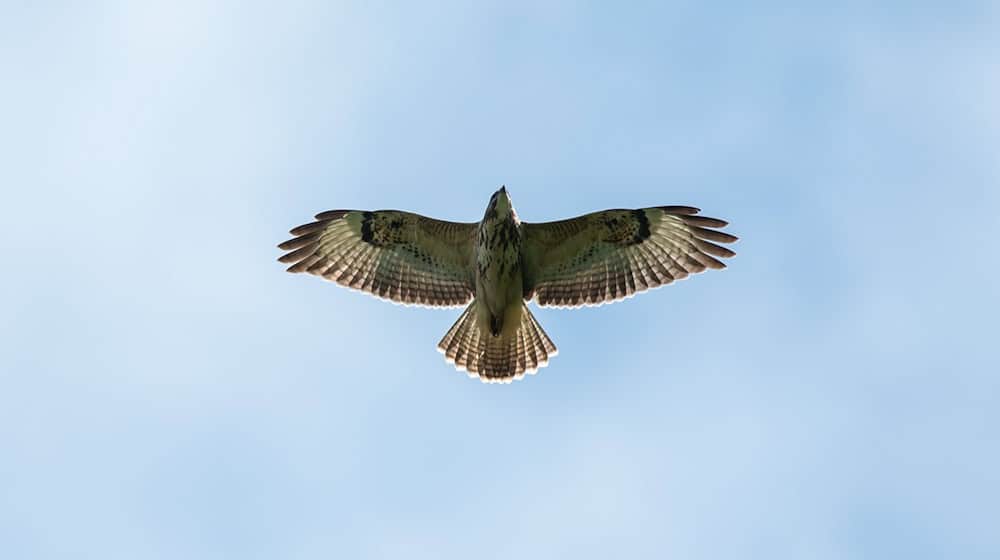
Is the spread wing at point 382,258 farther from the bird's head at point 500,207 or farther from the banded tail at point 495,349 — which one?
the bird's head at point 500,207

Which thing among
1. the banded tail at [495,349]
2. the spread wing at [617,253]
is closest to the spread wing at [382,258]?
the banded tail at [495,349]

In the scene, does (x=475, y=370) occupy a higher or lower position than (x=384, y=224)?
lower

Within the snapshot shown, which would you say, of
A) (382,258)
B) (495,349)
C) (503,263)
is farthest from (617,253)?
(382,258)

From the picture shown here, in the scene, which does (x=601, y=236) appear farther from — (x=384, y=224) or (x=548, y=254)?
(x=384, y=224)

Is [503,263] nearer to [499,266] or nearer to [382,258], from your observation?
[499,266]

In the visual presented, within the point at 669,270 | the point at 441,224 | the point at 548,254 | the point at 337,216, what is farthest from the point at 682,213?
the point at 337,216
